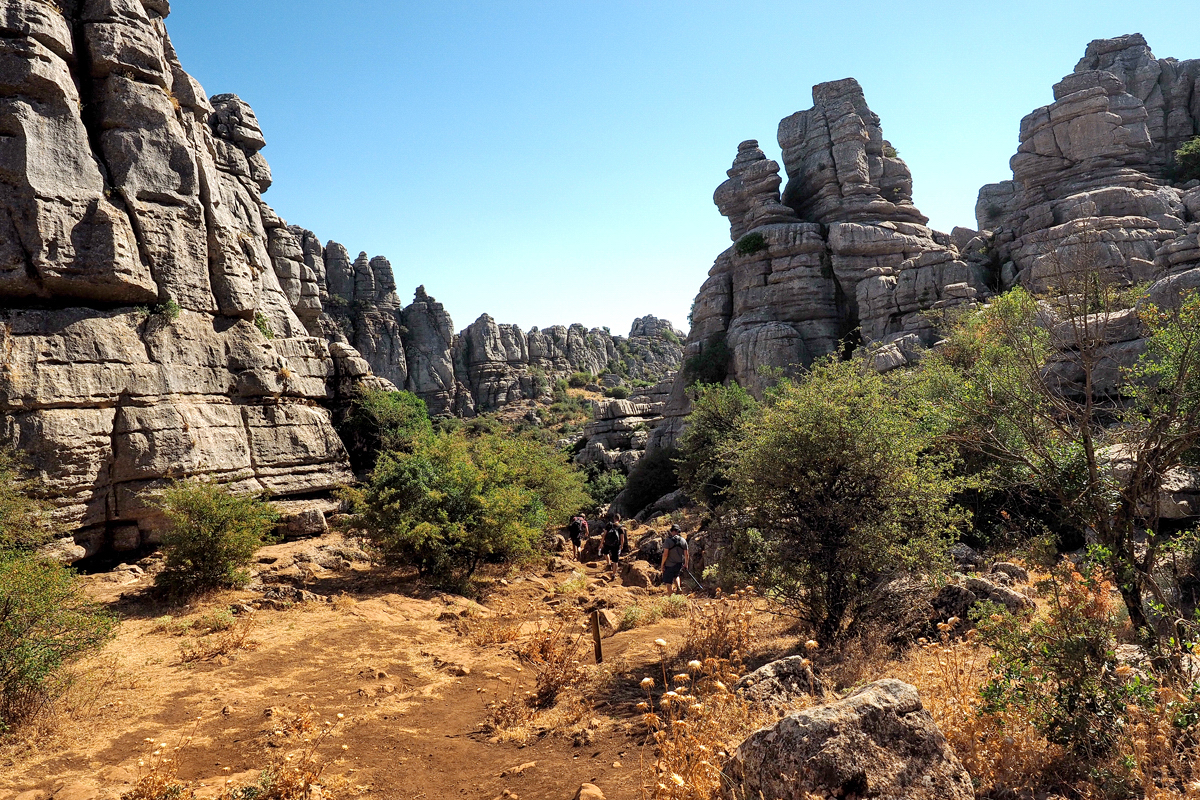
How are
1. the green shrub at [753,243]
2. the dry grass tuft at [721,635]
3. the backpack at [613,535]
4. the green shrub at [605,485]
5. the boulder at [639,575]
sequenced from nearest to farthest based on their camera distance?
the dry grass tuft at [721,635]
the boulder at [639,575]
the backpack at [613,535]
the green shrub at [605,485]
the green shrub at [753,243]

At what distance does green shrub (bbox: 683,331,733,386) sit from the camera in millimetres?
36719

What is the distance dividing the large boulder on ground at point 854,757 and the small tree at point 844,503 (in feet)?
13.8

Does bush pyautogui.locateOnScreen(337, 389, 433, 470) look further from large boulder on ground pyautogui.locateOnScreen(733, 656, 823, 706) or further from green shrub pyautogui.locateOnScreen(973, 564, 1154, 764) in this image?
green shrub pyautogui.locateOnScreen(973, 564, 1154, 764)

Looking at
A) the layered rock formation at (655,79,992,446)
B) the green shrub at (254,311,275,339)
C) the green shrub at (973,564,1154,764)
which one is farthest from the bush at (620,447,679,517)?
the green shrub at (973,564,1154,764)

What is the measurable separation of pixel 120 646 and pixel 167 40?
19.6 metres

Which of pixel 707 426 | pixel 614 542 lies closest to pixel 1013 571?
pixel 614 542

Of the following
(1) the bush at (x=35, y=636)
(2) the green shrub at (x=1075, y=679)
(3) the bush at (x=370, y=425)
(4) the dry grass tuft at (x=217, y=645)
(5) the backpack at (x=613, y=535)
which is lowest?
(5) the backpack at (x=613, y=535)

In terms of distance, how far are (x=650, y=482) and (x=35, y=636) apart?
2573 cm

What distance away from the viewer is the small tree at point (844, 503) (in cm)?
785

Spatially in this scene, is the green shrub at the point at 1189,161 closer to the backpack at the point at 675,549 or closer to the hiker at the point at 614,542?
the hiker at the point at 614,542

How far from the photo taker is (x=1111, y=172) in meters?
33.3

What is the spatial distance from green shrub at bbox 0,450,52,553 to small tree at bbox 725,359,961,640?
39.2ft

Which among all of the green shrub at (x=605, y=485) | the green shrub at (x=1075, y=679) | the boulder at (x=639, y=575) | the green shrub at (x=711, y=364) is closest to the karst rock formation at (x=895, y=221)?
the green shrub at (x=711, y=364)

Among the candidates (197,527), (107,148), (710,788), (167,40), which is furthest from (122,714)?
(167,40)
